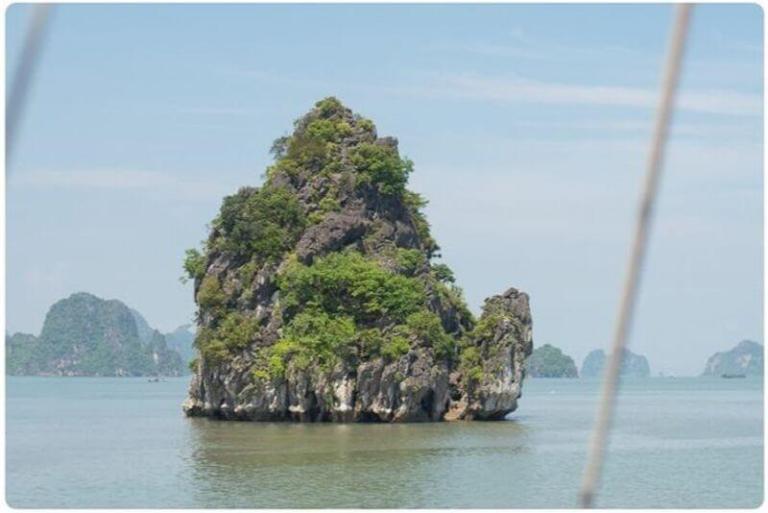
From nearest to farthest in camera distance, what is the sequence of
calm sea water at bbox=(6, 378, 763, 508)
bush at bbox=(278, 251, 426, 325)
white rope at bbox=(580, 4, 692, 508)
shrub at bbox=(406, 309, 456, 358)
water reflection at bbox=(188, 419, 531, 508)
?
white rope at bbox=(580, 4, 692, 508)
water reflection at bbox=(188, 419, 531, 508)
calm sea water at bbox=(6, 378, 763, 508)
shrub at bbox=(406, 309, 456, 358)
bush at bbox=(278, 251, 426, 325)

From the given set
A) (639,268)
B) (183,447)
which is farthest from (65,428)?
(639,268)

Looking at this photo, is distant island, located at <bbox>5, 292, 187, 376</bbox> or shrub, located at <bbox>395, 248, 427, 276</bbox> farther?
distant island, located at <bbox>5, 292, 187, 376</bbox>

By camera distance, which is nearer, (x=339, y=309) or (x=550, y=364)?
(x=339, y=309)

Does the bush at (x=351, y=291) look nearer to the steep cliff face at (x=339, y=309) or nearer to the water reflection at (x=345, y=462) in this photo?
the steep cliff face at (x=339, y=309)

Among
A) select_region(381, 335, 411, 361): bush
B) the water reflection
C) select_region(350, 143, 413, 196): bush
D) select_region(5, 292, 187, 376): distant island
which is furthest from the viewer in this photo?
select_region(5, 292, 187, 376): distant island

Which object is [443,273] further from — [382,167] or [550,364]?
[550,364]

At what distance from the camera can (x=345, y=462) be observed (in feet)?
66.4

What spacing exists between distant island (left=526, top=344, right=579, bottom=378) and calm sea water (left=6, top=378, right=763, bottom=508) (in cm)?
8584

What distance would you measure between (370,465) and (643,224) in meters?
17.6

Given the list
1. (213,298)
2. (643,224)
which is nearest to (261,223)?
(213,298)

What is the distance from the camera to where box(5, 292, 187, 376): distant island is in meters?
116

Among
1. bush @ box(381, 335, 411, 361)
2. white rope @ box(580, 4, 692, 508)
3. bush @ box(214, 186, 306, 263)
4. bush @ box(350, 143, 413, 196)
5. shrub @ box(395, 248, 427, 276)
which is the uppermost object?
bush @ box(350, 143, 413, 196)

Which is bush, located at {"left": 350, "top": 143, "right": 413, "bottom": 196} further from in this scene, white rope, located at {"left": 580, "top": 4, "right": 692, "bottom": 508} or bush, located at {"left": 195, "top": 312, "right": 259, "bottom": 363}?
white rope, located at {"left": 580, "top": 4, "right": 692, "bottom": 508}

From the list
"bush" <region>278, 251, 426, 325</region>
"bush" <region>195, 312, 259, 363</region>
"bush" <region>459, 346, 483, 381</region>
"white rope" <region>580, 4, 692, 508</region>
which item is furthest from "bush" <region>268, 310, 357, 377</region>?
"white rope" <region>580, 4, 692, 508</region>
